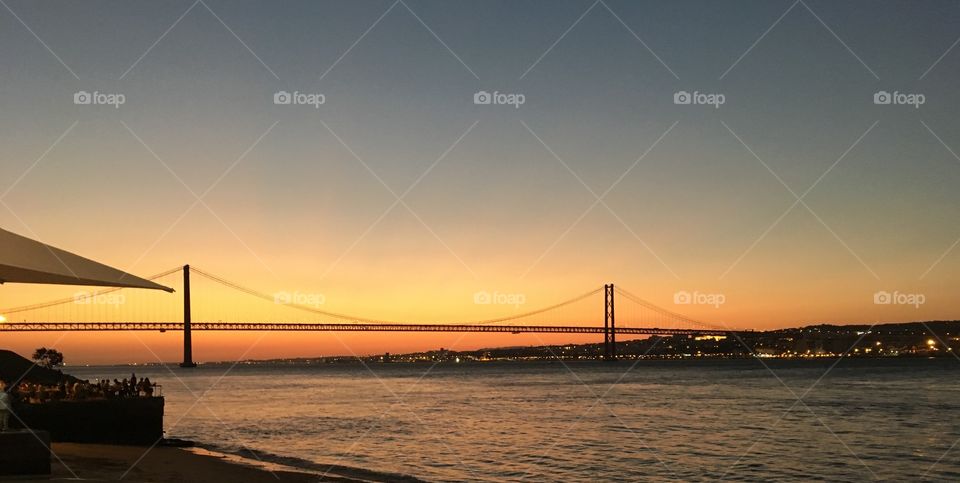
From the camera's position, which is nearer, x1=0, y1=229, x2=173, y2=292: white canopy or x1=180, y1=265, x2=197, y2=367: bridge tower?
x1=0, y1=229, x2=173, y2=292: white canopy

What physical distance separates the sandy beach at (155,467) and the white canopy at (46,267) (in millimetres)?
4754

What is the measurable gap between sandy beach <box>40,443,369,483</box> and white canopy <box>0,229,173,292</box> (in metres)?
4.75

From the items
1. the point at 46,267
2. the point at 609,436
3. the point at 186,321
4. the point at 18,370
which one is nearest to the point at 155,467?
the point at 46,267

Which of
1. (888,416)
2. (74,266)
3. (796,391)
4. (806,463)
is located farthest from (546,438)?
(796,391)

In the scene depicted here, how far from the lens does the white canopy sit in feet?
27.3

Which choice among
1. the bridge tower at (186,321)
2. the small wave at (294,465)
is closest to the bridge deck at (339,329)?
the bridge tower at (186,321)

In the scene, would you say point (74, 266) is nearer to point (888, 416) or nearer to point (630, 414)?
point (630, 414)

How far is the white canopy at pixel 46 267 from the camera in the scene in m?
8.32

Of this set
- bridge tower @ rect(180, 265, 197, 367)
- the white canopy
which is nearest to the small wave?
the white canopy

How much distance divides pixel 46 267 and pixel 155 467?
338 inches

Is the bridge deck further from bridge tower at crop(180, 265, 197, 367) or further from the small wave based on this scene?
the small wave

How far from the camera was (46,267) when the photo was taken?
27.9ft

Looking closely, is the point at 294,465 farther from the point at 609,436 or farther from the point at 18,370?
the point at 18,370

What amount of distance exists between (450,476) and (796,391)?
42.9 metres
